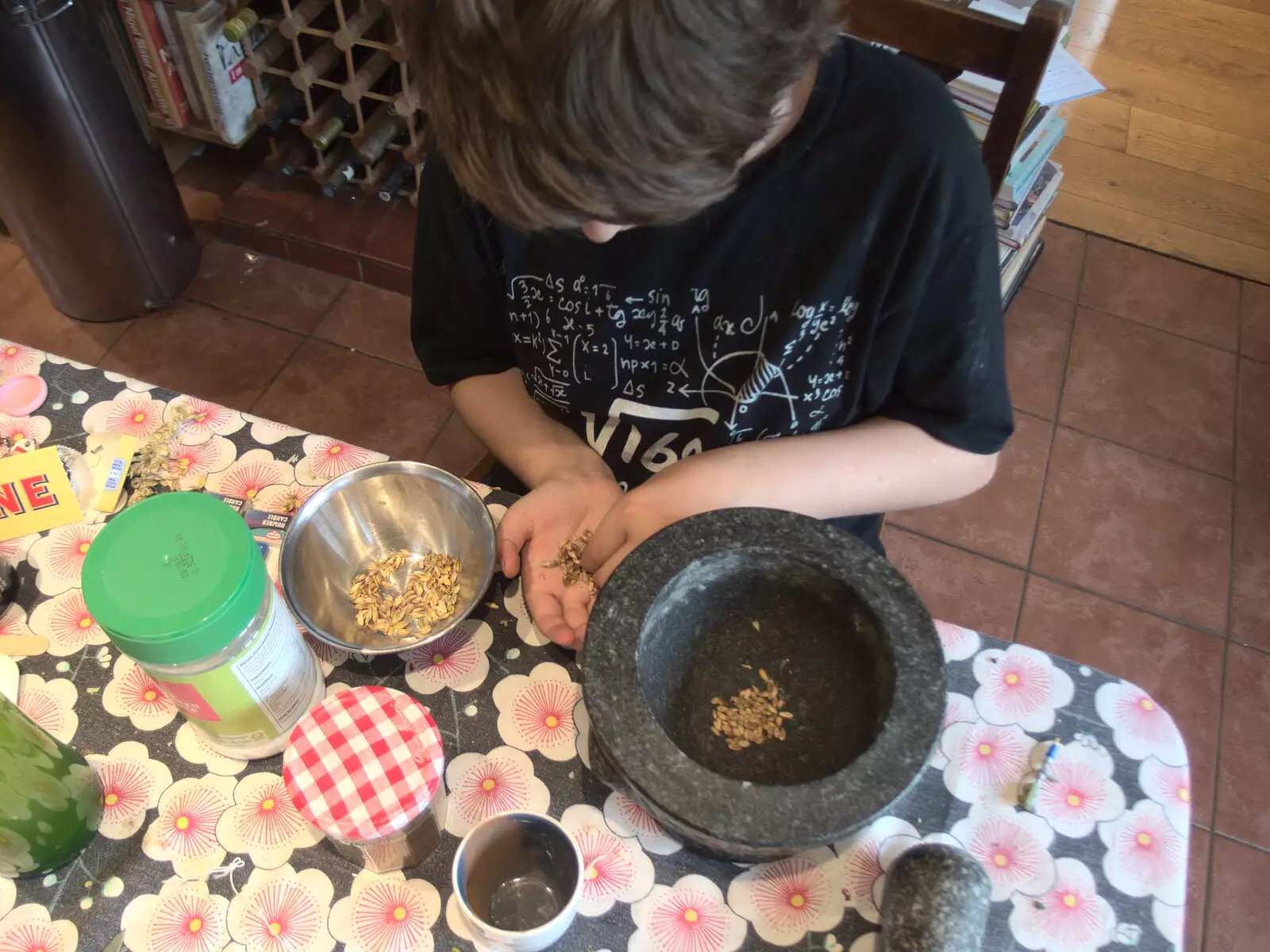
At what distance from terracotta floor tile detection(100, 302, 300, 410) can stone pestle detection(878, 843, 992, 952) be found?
5.20 ft

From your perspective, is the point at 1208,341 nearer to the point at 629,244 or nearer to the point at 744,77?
the point at 629,244

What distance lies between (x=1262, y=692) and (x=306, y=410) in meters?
1.81

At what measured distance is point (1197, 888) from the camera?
4.68 feet

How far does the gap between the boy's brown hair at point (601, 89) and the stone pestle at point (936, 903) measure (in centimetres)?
46

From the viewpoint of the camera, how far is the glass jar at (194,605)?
1.80ft

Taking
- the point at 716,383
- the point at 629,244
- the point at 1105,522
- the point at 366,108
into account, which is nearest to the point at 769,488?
the point at 716,383

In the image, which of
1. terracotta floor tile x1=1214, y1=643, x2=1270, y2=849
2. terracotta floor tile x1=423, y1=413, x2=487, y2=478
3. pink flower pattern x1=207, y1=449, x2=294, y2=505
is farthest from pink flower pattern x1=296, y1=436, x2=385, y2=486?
terracotta floor tile x1=1214, y1=643, x2=1270, y2=849

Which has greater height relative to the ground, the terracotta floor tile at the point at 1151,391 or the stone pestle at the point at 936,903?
the stone pestle at the point at 936,903

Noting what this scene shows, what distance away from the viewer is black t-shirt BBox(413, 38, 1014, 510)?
0.71 meters

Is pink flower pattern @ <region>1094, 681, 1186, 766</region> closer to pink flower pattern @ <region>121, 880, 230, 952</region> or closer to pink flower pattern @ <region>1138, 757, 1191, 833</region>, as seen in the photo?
pink flower pattern @ <region>1138, 757, 1191, 833</region>

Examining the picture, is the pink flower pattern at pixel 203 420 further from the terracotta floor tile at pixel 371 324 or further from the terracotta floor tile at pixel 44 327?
the terracotta floor tile at pixel 44 327

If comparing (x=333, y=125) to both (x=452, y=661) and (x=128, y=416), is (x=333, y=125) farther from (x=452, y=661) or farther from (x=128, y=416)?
(x=452, y=661)

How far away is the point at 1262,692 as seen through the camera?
160 centimetres

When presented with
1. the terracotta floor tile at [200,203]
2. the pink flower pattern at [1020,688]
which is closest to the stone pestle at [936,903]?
the pink flower pattern at [1020,688]
